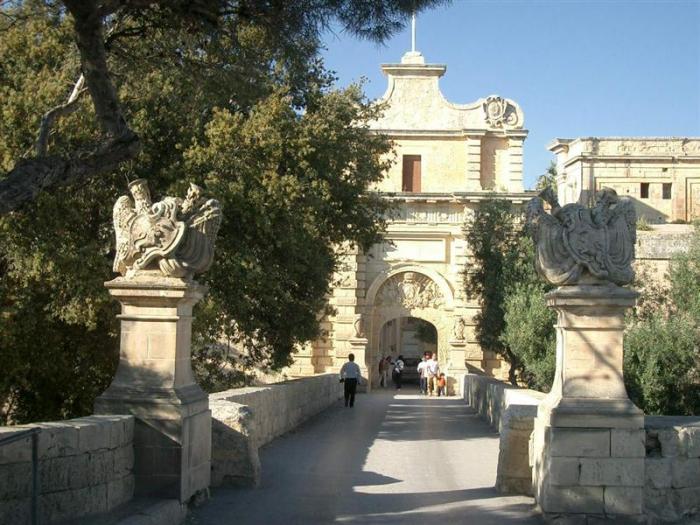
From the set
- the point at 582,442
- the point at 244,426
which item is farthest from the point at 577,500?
the point at 244,426

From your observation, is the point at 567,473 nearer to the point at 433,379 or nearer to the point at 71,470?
the point at 71,470

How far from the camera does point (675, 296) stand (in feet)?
74.4

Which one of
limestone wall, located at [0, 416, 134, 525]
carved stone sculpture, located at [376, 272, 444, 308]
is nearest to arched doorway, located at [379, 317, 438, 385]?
carved stone sculpture, located at [376, 272, 444, 308]

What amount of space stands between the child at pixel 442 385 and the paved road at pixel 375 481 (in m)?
13.2

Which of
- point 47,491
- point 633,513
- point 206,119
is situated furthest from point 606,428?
point 206,119

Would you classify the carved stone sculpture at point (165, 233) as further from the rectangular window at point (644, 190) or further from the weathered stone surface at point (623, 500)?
the rectangular window at point (644, 190)

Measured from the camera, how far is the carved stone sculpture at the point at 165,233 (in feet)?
26.9

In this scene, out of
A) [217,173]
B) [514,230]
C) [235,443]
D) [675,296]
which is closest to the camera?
[235,443]

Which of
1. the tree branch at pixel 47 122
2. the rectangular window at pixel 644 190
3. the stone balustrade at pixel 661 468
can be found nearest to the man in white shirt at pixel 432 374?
the rectangular window at pixel 644 190

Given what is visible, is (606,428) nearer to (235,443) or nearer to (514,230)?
(235,443)

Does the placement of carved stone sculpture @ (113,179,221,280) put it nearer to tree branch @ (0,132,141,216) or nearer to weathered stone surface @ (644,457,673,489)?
tree branch @ (0,132,141,216)

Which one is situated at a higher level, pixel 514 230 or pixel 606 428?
pixel 514 230

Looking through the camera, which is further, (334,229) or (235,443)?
(334,229)

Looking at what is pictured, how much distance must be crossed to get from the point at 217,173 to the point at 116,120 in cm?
815
